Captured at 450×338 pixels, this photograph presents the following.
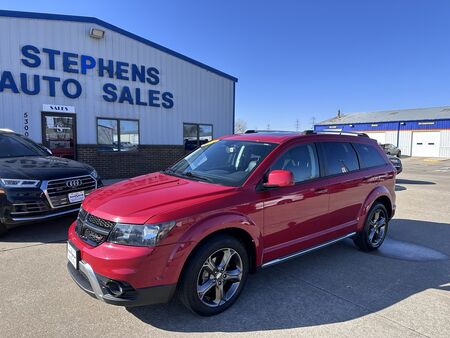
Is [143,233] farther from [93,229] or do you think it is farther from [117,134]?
[117,134]

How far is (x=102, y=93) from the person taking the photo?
11.8 metres

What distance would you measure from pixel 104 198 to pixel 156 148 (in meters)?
10.3

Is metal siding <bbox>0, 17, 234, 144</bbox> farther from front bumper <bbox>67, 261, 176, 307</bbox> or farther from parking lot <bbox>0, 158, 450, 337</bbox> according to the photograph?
front bumper <bbox>67, 261, 176, 307</bbox>

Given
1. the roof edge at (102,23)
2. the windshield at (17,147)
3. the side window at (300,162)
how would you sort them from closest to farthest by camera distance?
the side window at (300,162), the windshield at (17,147), the roof edge at (102,23)

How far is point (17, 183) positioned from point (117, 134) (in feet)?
24.9

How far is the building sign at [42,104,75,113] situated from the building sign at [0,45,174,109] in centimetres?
36

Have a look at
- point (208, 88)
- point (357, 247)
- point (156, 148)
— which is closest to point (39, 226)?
point (357, 247)

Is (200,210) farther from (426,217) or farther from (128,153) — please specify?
(128,153)

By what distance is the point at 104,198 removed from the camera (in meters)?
3.23

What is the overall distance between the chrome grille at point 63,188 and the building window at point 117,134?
6720 mm

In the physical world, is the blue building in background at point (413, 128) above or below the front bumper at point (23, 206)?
above

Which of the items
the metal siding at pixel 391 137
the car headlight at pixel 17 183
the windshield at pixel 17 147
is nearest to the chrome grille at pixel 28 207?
the car headlight at pixel 17 183

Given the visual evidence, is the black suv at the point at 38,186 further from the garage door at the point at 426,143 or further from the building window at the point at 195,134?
the garage door at the point at 426,143

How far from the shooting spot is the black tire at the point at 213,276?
9.34ft
